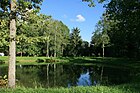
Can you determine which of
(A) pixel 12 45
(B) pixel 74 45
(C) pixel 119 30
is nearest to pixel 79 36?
(B) pixel 74 45

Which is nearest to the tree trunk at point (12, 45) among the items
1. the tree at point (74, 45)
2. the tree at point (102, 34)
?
the tree at point (102, 34)

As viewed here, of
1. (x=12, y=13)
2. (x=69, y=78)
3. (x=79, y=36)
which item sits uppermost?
(x=79, y=36)

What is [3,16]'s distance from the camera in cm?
1808

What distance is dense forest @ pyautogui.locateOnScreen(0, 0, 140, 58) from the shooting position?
17.9 metres

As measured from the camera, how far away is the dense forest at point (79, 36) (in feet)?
58.6

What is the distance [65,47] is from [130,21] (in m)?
81.9

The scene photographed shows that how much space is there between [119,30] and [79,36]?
78.0 metres

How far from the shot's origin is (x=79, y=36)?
11406 centimetres

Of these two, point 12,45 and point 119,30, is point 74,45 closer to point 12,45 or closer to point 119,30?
point 119,30

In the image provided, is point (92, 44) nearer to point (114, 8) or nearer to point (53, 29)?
point (53, 29)

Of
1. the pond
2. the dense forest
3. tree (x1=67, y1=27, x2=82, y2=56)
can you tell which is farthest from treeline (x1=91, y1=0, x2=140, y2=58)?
tree (x1=67, y1=27, x2=82, y2=56)

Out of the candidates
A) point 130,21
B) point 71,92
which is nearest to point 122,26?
point 130,21

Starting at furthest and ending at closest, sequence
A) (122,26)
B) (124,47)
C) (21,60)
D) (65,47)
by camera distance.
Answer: (65,47), (124,47), (21,60), (122,26)

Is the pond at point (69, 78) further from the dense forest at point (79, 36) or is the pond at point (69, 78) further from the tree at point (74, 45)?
the tree at point (74, 45)
